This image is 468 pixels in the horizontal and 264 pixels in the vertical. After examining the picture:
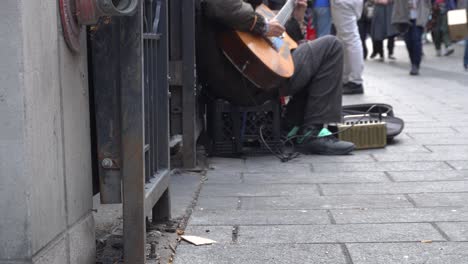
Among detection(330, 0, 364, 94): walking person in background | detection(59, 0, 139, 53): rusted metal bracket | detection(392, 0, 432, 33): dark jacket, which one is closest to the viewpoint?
detection(59, 0, 139, 53): rusted metal bracket

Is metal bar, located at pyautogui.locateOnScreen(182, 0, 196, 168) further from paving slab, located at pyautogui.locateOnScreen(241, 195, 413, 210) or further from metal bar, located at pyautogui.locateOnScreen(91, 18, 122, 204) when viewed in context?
metal bar, located at pyautogui.locateOnScreen(91, 18, 122, 204)

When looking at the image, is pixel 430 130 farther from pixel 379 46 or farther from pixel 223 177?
pixel 379 46

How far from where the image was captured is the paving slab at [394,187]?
14.6 ft

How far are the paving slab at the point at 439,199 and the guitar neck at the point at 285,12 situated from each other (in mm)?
1770

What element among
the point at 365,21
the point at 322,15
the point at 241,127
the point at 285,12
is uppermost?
the point at 285,12

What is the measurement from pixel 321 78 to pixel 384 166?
2.82 feet

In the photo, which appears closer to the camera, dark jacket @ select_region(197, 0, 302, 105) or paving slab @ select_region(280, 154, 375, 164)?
dark jacket @ select_region(197, 0, 302, 105)

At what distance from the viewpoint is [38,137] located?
233cm

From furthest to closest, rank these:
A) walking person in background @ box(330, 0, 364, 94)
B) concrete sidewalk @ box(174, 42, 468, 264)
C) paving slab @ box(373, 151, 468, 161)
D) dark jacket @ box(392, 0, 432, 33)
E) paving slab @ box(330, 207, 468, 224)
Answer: dark jacket @ box(392, 0, 432, 33) → walking person in background @ box(330, 0, 364, 94) → paving slab @ box(373, 151, 468, 161) → paving slab @ box(330, 207, 468, 224) → concrete sidewalk @ box(174, 42, 468, 264)

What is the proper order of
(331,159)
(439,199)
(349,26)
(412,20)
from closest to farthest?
1. (439,199)
2. (331,159)
3. (349,26)
4. (412,20)

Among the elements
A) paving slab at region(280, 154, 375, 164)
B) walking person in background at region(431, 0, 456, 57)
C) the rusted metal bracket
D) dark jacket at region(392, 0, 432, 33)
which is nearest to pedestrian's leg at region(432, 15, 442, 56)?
walking person in background at region(431, 0, 456, 57)

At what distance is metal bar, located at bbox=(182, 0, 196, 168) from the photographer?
507cm

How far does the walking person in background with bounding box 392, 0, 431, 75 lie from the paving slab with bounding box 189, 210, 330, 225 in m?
8.31

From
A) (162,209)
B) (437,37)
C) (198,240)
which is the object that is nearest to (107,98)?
(198,240)
